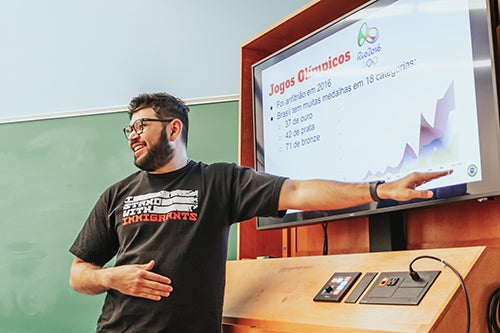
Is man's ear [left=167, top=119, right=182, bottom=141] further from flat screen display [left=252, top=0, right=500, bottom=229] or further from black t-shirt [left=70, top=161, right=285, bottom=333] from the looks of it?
flat screen display [left=252, top=0, right=500, bottom=229]

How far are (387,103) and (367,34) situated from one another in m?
0.24

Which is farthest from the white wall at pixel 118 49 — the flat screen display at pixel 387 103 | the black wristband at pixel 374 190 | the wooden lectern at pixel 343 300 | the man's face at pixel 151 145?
the black wristband at pixel 374 190

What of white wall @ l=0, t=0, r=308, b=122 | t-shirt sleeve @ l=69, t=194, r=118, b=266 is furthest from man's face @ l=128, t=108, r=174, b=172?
white wall @ l=0, t=0, r=308, b=122

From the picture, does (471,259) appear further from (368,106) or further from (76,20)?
(76,20)

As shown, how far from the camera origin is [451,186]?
153cm

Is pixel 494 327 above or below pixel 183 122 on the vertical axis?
below

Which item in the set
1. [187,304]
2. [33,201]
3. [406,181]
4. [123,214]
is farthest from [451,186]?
[33,201]

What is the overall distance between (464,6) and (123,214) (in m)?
1.11

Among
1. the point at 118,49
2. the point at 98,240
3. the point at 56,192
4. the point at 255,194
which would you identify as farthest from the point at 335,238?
the point at 118,49

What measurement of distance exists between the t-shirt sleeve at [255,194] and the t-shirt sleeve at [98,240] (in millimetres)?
419

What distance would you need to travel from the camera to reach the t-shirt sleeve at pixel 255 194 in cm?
168

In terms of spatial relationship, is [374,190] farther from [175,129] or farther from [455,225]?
[175,129]

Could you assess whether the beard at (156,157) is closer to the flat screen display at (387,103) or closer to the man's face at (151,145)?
the man's face at (151,145)

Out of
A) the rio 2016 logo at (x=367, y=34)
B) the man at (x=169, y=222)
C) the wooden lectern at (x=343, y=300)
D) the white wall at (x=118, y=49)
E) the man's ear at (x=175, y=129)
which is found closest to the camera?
the wooden lectern at (x=343, y=300)
